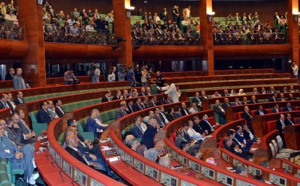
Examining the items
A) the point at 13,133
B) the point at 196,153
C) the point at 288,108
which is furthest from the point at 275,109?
the point at 13,133

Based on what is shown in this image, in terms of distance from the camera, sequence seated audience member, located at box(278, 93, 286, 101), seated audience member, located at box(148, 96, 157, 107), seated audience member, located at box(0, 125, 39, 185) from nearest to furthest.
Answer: seated audience member, located at box(0, 125, 39, 185) < seated audience member, located at box(148, 96, 157, 107) < seated audience member, located at box(278, 93, 286, 101)

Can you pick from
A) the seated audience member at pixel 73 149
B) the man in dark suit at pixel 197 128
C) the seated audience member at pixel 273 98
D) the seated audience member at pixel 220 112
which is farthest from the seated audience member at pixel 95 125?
the seated audience member at pixel 273 98

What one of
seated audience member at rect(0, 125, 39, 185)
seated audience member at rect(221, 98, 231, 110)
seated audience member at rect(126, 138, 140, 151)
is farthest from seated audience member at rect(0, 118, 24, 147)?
seated audience member at rect(221, 98, 231, 110)

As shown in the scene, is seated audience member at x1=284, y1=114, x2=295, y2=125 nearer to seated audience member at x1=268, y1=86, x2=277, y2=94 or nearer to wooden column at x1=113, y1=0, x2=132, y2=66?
seated audience member at x1=268, y1=86, x2=277, y2=94

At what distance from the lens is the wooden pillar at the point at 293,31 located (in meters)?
16.7

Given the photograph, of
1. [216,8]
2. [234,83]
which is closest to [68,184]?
[234,83]

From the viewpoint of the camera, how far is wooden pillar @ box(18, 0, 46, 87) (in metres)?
10.5

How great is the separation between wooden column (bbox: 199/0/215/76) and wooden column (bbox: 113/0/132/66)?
3441 millimetres

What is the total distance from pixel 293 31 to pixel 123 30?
6956 mm

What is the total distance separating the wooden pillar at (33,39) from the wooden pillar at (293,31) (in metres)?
10.0

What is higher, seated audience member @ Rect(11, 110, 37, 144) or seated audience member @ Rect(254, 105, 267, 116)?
seated audience member @ Rect(11, 110, 37, 144)

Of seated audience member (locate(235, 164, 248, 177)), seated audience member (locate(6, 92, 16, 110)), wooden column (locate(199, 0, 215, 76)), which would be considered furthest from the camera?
wooden column (locate(199, 0, 215, 76))

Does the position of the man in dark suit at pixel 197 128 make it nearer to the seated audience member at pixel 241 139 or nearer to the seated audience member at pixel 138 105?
the seated audience member at pixel 241 139

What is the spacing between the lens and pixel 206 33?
16172mm
